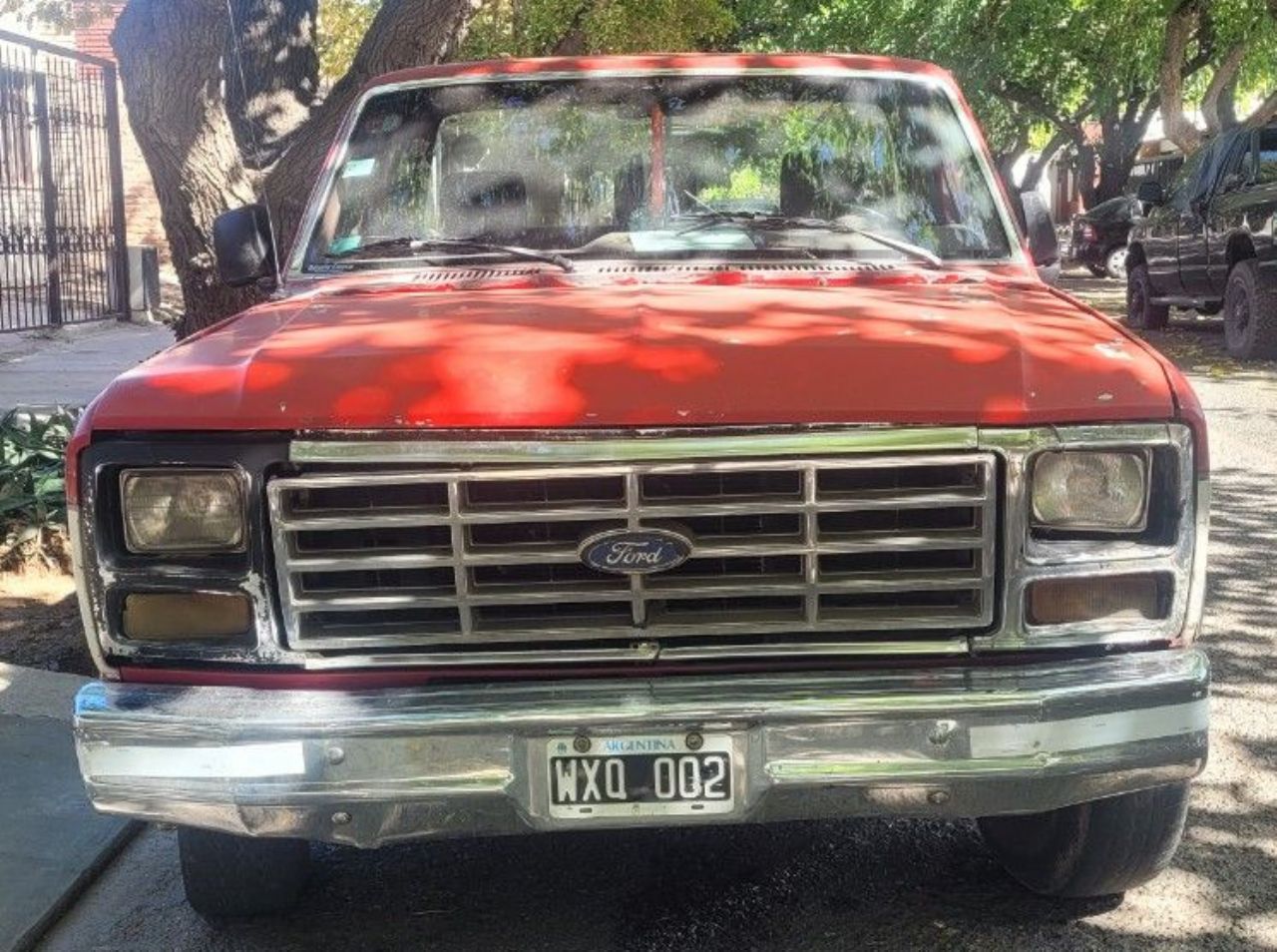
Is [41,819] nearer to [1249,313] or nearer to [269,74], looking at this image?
[269,74]

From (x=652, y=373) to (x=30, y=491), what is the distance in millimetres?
4467

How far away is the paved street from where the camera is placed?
339 cm

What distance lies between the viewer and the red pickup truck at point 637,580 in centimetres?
275

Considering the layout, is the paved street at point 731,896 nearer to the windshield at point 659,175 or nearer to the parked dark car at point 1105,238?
the windshield at point 659,175

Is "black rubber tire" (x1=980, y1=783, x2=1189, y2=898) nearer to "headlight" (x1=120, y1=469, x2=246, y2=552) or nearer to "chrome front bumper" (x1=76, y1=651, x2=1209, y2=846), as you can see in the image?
"chrome front bumper" (x1=76, y1=651, x2=1209, y2=846)

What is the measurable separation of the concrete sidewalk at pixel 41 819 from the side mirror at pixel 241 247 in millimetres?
1504

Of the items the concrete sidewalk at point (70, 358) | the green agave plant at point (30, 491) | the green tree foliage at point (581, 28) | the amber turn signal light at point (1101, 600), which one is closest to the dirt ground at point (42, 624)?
the green agave plant at point (30, 491)

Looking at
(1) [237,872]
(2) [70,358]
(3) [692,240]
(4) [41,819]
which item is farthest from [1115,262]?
(1) [237,872]

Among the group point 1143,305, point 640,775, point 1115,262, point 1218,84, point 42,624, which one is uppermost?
point 1218,84

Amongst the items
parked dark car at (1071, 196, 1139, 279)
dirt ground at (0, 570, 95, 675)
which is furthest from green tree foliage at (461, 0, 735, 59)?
parked dark car at (1071, 196, 1139, 279)

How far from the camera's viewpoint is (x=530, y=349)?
2936mm

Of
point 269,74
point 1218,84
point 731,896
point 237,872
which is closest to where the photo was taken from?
point 237,872

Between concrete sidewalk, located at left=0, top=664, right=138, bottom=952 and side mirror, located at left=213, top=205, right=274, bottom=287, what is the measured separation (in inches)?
59.2

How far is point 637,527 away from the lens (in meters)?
2.79
